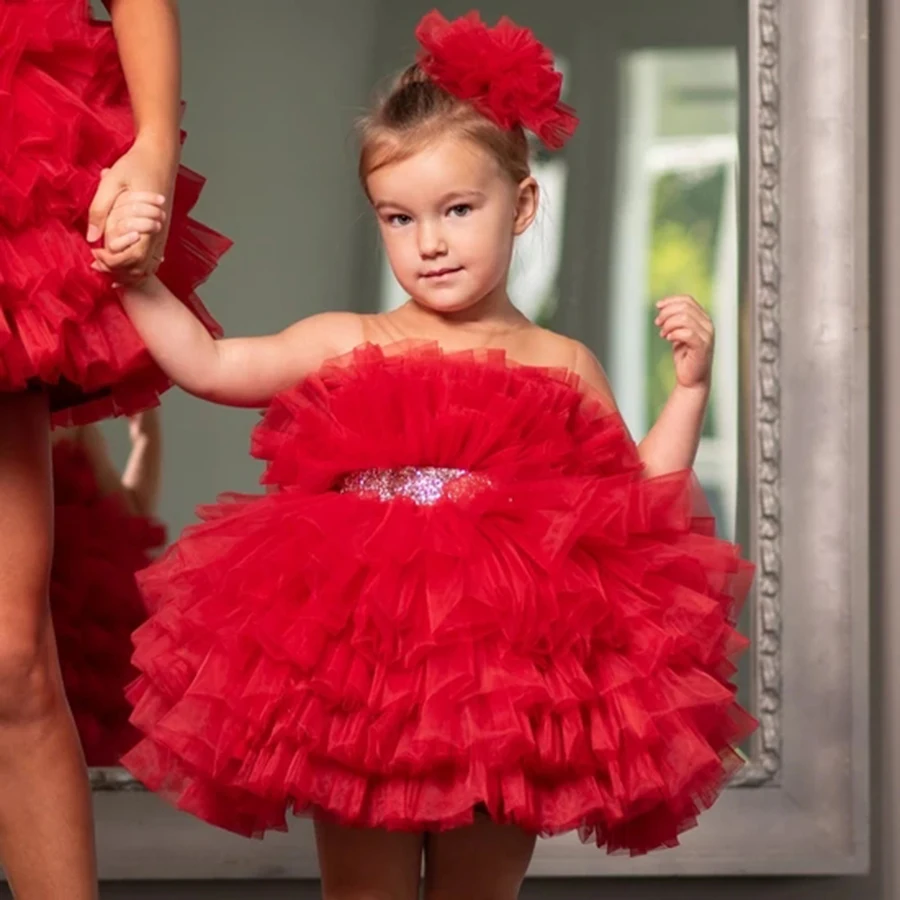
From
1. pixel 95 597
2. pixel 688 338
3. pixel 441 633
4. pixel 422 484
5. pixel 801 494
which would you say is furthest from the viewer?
pixel 801 494

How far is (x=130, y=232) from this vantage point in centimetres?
120

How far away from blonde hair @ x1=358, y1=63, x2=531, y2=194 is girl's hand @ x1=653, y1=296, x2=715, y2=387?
17cm

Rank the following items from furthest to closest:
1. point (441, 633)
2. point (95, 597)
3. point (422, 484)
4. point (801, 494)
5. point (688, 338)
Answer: point (801, 494), point (95, 597), point (688, 338), point (422, 484), point (441, 633)

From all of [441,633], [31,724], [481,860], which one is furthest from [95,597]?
[441,633]

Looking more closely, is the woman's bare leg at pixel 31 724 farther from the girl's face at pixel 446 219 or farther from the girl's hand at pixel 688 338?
the girl's hand at pixel 688 338

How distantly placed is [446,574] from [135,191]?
1.23ft

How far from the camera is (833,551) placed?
1924mm

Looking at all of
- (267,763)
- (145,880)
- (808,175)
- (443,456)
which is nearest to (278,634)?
(267,763)

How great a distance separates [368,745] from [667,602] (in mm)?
250

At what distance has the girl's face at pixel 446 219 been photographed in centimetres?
130

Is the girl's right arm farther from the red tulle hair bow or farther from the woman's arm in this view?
the red tulle hair bow

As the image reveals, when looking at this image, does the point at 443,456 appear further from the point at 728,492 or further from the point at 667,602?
the point at 728,492

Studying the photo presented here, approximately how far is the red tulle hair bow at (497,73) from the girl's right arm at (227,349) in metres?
0.21

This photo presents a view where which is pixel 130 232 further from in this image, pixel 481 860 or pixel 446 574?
pixel 481 860
